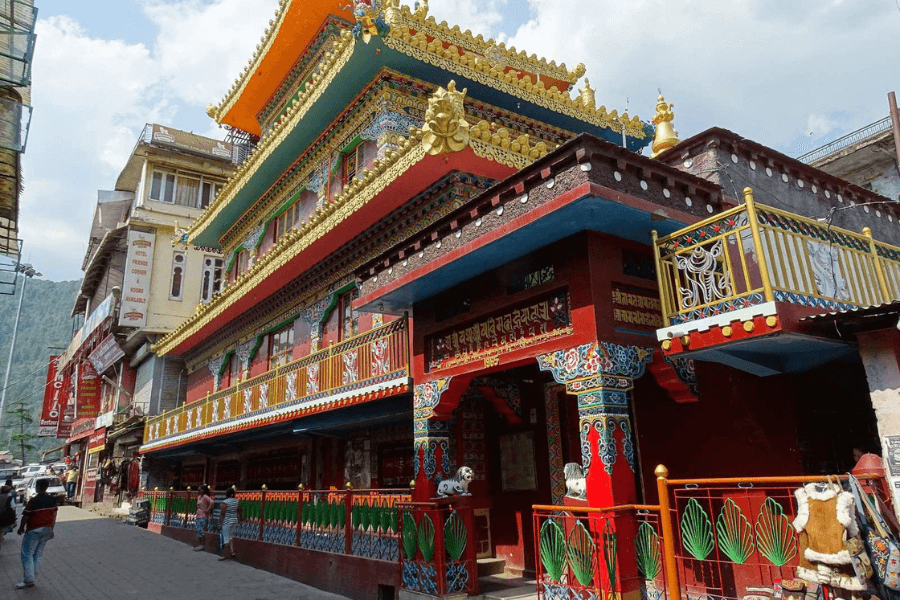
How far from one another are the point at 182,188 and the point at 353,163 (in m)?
23.1

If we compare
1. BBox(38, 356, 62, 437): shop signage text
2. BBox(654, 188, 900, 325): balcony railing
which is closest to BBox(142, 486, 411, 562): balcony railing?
BBox(654, 188, 900, 325): balcony railing

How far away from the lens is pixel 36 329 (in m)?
154

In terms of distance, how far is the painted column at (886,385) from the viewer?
4957 mm

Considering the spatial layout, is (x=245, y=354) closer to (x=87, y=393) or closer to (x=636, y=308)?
(x=636, y=308)

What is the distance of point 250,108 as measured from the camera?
816 inches

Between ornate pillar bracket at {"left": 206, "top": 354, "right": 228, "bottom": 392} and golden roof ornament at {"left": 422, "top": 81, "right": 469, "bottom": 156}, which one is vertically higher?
golden roof ornament at {"left": 422, "top": 81, "right": 469, "bottom": 156}

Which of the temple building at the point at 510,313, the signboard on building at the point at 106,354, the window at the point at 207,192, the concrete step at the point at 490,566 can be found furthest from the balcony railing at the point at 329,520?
the window at the point at 207,192

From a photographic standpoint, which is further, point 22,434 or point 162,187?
point 22,434

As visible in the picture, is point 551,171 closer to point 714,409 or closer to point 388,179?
point 714,409

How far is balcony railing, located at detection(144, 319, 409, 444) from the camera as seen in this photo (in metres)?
10.2

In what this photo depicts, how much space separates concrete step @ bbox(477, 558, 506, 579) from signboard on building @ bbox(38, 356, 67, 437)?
37108 mm

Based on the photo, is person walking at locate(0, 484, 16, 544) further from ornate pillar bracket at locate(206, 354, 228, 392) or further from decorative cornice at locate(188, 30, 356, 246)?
decorative cornice at locate(188, 30, 356, 246)

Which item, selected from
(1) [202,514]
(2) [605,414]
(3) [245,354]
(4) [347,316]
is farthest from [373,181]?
(1) [202,514]

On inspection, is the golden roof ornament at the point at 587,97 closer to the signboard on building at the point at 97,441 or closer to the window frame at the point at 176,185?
the window frame at the point at 176,185
